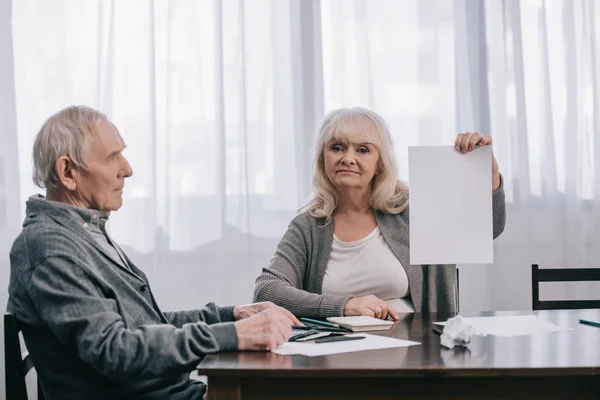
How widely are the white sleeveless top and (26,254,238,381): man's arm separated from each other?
83 centimetres

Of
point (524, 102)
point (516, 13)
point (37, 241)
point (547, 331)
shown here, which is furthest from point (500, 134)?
point (37, 241)

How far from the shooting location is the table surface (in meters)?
1.32

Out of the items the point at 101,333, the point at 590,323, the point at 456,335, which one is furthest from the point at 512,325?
the point at 101,333

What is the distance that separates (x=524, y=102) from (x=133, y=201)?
170 centimetres

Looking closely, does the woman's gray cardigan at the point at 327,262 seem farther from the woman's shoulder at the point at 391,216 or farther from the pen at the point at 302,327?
the pen at the point at 302,327

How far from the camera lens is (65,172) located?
163cm

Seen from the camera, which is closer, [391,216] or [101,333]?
[101,333]

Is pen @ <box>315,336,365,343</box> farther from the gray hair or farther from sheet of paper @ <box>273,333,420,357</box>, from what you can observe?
the gray hair

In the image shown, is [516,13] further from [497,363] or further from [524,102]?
[497,363]

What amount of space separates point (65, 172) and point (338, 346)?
2.16ft

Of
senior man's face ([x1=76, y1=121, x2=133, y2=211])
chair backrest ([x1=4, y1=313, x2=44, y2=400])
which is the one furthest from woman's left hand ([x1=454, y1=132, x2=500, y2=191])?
chair backrest ([x1=4, y1=313, x2=44, y2=400])

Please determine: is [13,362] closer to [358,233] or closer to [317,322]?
[317,322]

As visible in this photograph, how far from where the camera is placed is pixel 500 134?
3357 millimetres

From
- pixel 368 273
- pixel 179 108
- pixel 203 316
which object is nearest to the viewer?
pixel 203 316
